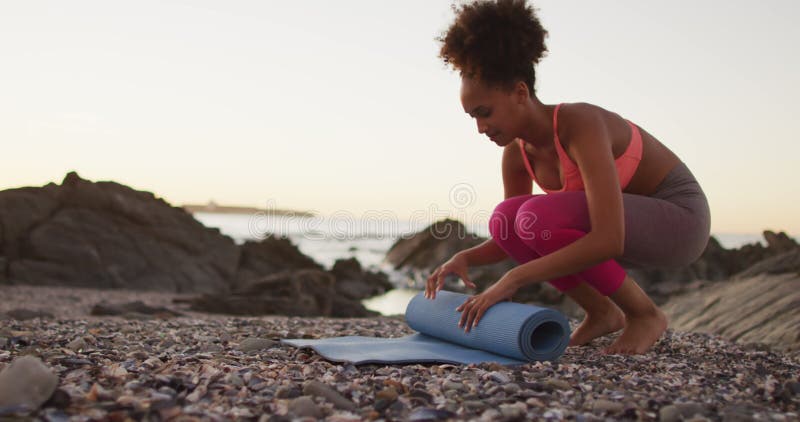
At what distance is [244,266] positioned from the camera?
13.8 meters

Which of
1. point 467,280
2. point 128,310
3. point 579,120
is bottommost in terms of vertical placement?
point 128,310

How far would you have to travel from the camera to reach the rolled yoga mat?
136 inches

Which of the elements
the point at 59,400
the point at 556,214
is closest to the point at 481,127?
the point at 556,214

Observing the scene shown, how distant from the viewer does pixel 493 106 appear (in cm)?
367

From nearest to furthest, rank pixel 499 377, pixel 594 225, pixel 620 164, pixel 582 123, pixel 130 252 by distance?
pixel 499 377, pixel 594 225, pixel 582 123, pixel 620 164, pixel 130 252

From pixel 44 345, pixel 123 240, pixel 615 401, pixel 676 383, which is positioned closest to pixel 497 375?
pixel 615 401

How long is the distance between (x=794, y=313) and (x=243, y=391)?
5.04 metres

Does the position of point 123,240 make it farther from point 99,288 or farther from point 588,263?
point 588,263

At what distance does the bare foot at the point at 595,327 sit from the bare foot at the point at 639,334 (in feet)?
0.68

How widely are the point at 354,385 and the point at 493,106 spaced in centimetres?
167

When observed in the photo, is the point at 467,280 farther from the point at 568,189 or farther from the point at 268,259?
the point at 268,259

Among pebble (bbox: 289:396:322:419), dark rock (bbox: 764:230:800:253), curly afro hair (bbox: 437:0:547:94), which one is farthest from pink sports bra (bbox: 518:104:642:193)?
dark rock (bbox: 764:230:800:253)

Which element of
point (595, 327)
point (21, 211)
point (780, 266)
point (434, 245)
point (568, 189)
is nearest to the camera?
point (568, 189)

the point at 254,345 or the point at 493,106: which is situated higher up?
the point at 493,106
